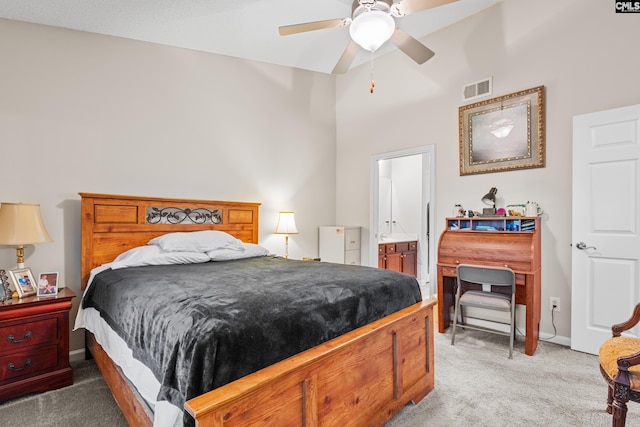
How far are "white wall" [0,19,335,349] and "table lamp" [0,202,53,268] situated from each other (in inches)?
9.8

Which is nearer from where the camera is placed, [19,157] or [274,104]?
[19,157]

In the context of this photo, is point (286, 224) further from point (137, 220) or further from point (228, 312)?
point (228, 312)

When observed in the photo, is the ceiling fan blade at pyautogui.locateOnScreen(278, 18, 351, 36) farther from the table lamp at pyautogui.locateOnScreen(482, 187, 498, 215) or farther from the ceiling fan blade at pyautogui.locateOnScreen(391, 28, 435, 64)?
the table lamp at pyautogui.locateOnScreen(482, 187, 498, 215)

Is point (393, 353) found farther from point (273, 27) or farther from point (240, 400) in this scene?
point (273, 27)

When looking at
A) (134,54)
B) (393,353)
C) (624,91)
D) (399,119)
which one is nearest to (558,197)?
(624,91)

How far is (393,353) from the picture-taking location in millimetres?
1875

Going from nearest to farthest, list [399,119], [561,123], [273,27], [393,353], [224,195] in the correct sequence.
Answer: [393,353]
[561,123]
[273,27]
[224,195]
[399,119]

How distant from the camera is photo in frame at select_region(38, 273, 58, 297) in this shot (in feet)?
7.70

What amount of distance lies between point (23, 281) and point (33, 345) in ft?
1.53

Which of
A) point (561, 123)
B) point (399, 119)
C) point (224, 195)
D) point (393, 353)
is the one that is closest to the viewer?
point (393, 353)

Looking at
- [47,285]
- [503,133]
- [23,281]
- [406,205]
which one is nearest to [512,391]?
[503,133]

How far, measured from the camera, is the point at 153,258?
2625mm

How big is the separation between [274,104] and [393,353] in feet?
11.1

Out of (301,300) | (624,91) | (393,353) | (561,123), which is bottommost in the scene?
(393,353)
